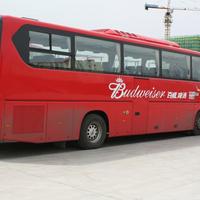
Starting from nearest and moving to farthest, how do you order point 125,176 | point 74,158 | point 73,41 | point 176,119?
point 125,176 < point 74,158 < point 73,41 < point 176,119

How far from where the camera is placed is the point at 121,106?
44.8 ft

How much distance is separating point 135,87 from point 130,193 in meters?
6.93

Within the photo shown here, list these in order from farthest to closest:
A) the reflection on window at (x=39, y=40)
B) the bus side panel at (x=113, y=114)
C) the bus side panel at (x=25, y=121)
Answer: the bus side panel at (x=113, y=114) < the reflection on window at (x=39, y=40) < the bus side panel at (x=25, y=121)

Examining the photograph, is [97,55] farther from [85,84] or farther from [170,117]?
[170,117]

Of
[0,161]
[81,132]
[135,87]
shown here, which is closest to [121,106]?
[135,87]

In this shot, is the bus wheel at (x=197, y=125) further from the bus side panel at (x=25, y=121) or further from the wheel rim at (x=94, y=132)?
the bus side panel at (x=25, y=121)

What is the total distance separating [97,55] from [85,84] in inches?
38.5

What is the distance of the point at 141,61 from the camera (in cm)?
1443

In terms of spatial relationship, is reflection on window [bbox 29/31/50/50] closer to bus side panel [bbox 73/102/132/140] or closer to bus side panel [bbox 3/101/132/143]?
bus side panel [bbox 3/101/132/143]

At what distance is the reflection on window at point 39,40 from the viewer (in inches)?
433

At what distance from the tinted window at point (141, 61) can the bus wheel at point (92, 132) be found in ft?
5.98

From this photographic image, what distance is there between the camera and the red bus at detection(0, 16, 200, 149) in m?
10.6

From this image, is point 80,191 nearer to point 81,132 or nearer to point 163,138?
point 81,132

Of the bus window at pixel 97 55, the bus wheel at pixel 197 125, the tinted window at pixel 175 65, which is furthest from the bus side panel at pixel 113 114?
the bus wheel at pixel 197 125
